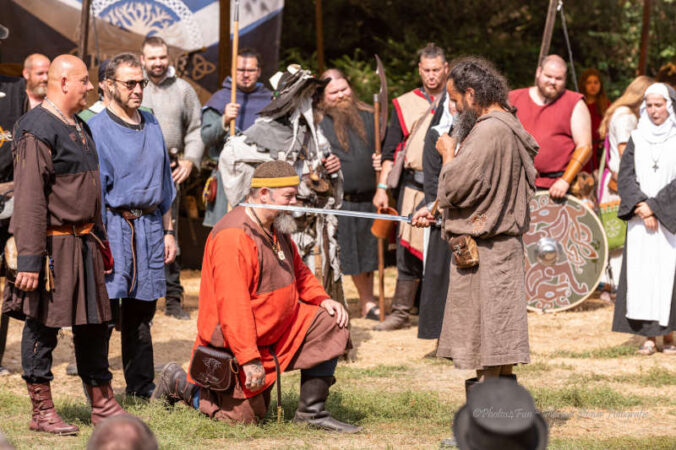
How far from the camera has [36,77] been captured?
20.8ft

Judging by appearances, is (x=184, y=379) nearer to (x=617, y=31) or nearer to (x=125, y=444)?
(x=125, y=444)

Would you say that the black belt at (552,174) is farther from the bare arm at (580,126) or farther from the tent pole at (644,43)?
A: the tent pole at (644,43)

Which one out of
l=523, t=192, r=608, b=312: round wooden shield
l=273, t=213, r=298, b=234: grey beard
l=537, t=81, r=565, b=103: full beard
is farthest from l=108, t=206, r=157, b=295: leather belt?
l=537, t=81, r=565, b=103: full beard

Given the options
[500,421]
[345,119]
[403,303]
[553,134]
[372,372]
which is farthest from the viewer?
[553,134]

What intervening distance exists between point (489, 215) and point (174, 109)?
384 cm

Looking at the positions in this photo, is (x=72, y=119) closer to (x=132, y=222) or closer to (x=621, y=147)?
(x=132, y=222)

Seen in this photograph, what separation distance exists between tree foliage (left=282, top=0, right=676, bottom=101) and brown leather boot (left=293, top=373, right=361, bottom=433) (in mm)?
7802

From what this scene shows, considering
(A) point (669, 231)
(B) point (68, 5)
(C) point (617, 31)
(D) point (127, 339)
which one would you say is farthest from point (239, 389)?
(C) point (617, 31)

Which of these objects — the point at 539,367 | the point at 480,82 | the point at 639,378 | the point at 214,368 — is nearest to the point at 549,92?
the point at 539,367

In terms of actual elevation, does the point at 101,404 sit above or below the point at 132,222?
below

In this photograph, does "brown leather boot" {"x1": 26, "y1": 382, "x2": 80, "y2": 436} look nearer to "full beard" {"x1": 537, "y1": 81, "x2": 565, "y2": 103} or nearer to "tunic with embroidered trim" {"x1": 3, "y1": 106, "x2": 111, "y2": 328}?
"tunic with embroidered trim" {"x1": 3, "y1": 106, "x2": 111, "y2": 328}

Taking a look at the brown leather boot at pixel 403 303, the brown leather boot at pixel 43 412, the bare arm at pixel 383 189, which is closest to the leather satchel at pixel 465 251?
the brown leather boot at pixel 43 412

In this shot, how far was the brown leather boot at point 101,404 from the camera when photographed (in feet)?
16.4

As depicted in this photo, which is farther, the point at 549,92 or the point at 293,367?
the point at 549,92
